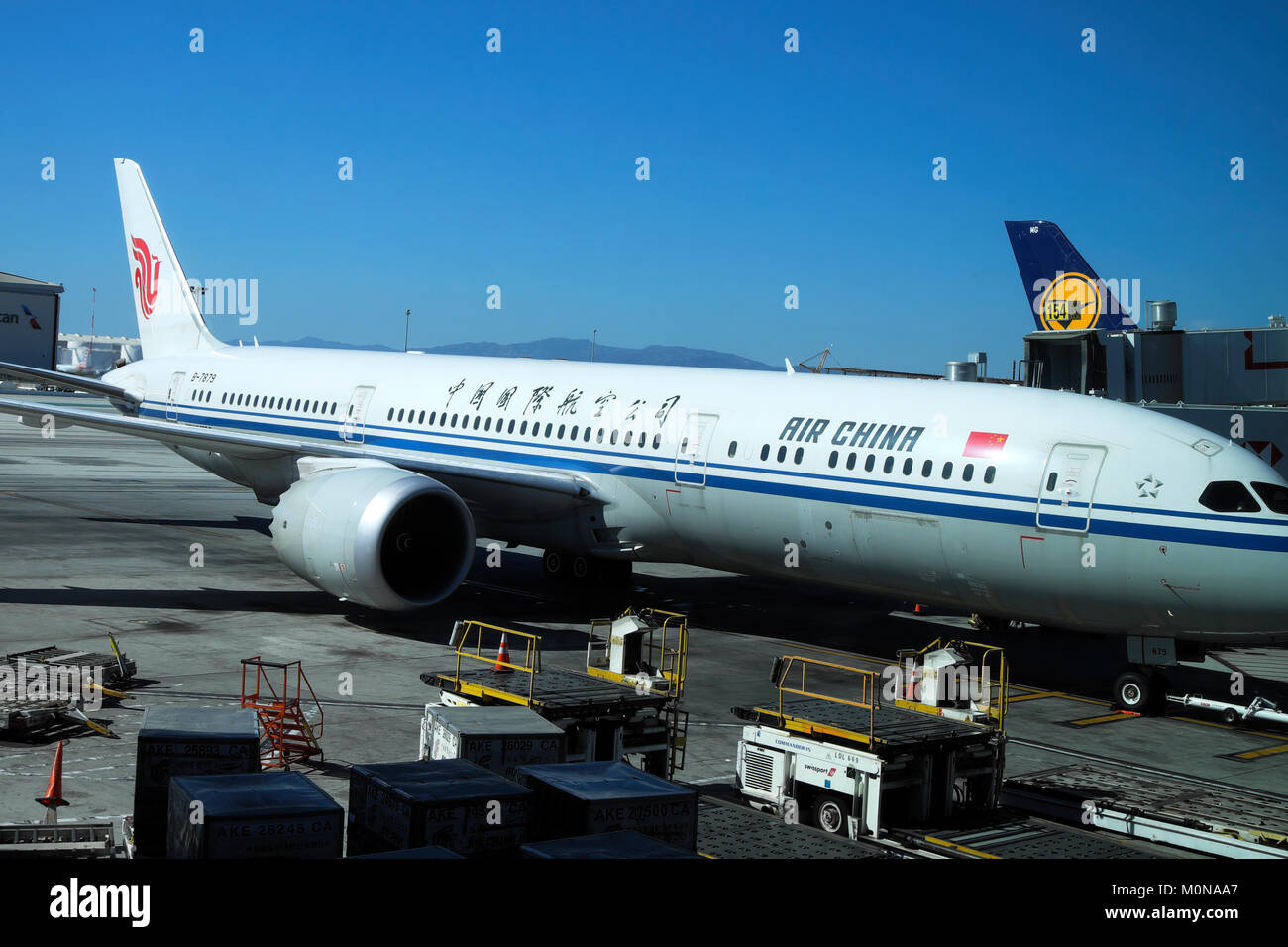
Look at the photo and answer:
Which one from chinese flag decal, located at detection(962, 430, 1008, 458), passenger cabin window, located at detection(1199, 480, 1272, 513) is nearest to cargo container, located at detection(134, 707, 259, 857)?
chinese flag decal, located at detection(962, 430, 1008, 458)

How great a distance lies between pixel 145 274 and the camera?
107ft

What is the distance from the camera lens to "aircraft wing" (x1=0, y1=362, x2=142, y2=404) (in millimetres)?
24047

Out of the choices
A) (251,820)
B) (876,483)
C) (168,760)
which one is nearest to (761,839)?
(251,820)

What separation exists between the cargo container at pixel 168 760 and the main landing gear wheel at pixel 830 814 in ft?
15.9

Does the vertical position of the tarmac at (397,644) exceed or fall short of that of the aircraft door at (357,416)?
it falls short

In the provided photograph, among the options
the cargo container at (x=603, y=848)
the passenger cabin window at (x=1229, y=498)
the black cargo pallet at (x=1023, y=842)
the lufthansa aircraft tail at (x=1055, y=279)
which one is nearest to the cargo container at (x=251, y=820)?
the cargo container at (x=603, y=848)

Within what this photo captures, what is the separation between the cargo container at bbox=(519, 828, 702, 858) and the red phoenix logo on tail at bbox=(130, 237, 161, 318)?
96.5 ft

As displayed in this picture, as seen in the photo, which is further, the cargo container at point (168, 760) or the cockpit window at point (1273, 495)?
the cockpit window at point (1273, 495)

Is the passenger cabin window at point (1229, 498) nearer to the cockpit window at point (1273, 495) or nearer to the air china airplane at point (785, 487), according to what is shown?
the air china airplane at point (785, 487)

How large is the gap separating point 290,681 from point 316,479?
15.2 ft

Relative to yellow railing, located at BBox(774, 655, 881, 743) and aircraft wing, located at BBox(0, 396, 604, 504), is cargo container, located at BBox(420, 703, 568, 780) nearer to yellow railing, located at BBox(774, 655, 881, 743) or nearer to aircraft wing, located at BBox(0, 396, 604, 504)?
yellow railing, located at BBox(774, 655, 881, 743)

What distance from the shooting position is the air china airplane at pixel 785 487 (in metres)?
14.9
